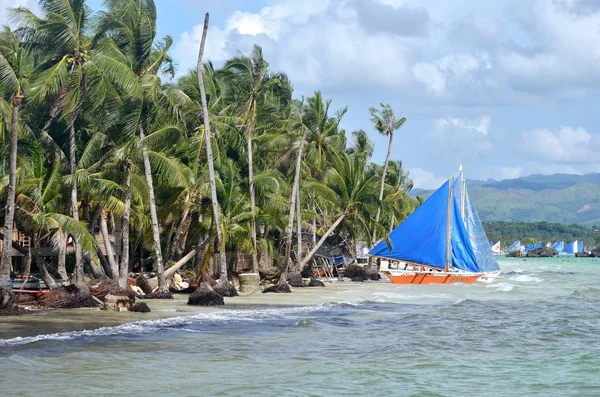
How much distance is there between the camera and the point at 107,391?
1352cm

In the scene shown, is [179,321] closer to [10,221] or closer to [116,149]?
[10,221]

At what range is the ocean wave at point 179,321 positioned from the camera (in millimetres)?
18750

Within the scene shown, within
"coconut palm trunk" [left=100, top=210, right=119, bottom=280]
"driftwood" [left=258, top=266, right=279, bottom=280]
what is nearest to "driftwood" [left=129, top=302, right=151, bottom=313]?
"coconut palm trunk" [left=100, top=210, right=119, bottom=280]

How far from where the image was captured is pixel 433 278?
1898 inches

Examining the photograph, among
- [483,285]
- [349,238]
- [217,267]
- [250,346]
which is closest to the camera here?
[250,346]

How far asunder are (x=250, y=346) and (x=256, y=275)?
696 inches

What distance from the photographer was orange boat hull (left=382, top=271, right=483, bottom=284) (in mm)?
47906

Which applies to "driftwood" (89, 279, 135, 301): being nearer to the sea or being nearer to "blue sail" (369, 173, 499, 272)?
the sea

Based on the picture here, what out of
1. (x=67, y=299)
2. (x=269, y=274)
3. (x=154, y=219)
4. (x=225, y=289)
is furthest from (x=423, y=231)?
(x=67, y=299)

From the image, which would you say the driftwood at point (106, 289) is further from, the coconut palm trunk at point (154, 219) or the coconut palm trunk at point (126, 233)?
the coconut palm trunk at point (154, 219)

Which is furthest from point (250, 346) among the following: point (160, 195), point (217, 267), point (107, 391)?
point (217, 267)

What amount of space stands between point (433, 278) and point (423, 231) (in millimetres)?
3190

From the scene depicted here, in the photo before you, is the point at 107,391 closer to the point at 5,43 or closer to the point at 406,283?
the point at 5,43

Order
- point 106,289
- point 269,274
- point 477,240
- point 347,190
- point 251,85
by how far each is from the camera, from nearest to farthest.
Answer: point 106,289
point 251,85
point 269,274
point 347,190
point 477,240
